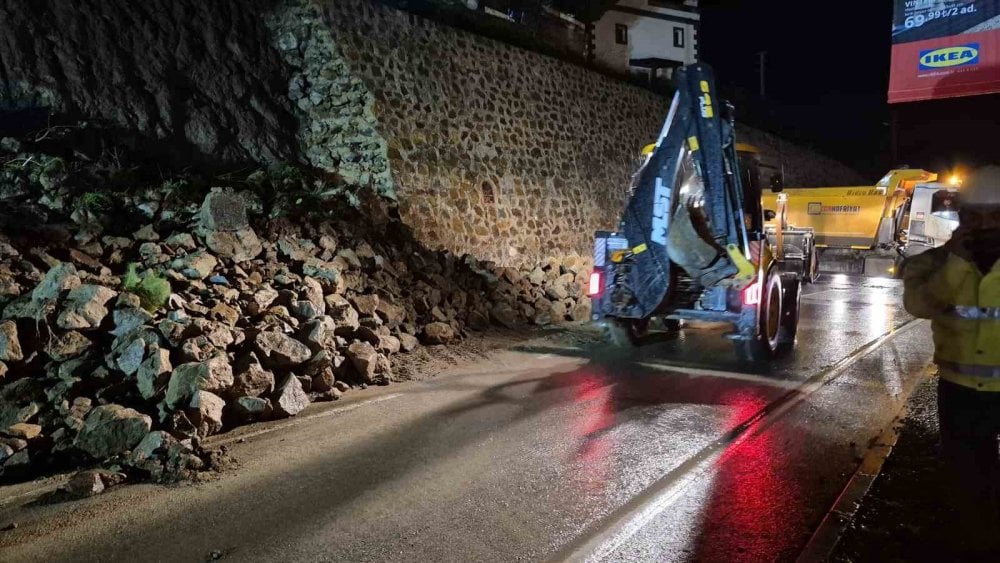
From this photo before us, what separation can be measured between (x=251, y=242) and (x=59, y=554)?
4.82 m

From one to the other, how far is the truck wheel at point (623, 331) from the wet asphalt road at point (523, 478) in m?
0.90

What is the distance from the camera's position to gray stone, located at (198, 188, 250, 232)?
769cm

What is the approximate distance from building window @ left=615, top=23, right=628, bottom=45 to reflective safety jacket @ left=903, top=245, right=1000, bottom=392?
34.3 m

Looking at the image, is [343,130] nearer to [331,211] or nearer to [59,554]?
[331,211]

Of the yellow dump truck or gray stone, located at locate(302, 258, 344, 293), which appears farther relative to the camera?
the yellow dump truck

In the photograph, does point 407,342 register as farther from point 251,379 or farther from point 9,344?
point 9,344

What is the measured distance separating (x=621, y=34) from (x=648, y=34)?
2.29 meters

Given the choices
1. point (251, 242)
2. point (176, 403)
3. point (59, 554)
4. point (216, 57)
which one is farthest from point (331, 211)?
point (59, 554)

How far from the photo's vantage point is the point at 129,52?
30.8ft

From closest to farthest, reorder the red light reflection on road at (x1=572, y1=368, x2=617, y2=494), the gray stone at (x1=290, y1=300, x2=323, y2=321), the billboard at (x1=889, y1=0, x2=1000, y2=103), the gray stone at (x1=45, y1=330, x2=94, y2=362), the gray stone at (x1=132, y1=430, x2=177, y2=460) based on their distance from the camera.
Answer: the red light reflection on road at (x1=572, y1=368, x2=617, y2=494) < the gray stone at (x1=132, y1=430, x2=177, y2=460) < the gray stone at (x1=45, y1=330, x2=94, y2=362) < the gray stone at (x1=290, y1=300, x2=323, y2=321) < the billboard at (x1=889, y1=0, x2=1000, y2=103)

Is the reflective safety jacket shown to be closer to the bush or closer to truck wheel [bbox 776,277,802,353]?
truck wheel [bbox 776,277,802,353]

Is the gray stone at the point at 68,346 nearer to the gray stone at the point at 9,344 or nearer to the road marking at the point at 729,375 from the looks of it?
the gray stone at the point at 9,344

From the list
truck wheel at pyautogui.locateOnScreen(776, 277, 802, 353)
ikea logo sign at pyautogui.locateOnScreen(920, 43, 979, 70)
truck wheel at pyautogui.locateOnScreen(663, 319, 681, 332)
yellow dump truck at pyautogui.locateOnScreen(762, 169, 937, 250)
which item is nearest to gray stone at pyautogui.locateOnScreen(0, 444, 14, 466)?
truck wheel at pyautogui.locateOnScreen(663, 319, 681, 332)

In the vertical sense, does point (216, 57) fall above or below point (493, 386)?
above
